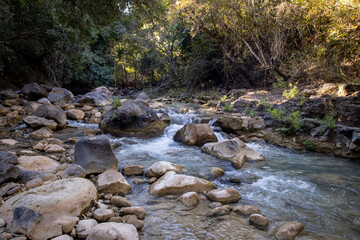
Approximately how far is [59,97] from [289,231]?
11.2 m

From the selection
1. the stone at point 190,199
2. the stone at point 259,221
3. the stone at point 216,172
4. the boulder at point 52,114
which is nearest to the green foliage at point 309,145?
the stone at point 216,172

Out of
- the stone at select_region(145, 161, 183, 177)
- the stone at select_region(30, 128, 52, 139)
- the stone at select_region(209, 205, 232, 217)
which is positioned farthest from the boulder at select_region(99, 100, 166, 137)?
the stone at select_region(209, 205, 232, 217)

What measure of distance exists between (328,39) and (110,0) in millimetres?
7561

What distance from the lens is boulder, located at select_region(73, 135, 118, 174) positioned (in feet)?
12.5

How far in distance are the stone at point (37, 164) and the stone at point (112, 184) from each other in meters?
1.03

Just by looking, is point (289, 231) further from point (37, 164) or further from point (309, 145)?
point (309, 145)

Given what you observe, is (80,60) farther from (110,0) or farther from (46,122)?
(110,0)

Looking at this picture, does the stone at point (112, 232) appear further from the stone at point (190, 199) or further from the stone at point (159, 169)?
the stone at point (159, 169)

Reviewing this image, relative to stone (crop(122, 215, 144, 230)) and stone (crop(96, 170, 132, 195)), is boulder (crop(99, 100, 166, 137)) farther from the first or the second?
stone (crop(122, 215, 144, 230))

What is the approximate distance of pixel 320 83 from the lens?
8625mm

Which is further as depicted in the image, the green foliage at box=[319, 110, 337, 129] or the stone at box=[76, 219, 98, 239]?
the green foliage at box=[319, 110, 337, 129]

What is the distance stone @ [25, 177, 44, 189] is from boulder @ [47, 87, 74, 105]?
8.38 meters

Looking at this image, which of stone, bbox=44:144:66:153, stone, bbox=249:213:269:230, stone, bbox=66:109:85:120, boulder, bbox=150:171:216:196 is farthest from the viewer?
stone, bbox=66:109:85:120

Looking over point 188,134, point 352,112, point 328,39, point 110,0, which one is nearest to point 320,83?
point 328,39
